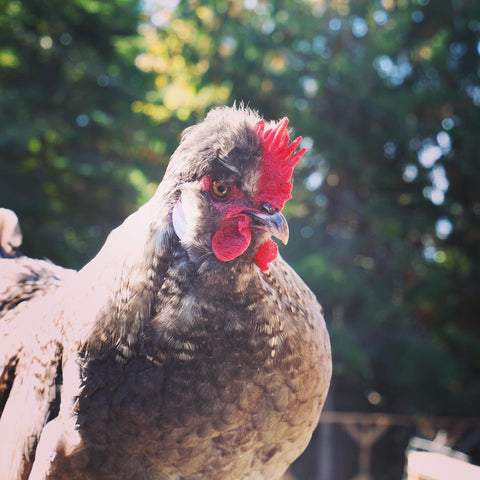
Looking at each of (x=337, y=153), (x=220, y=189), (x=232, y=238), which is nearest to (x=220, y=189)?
(x=220, y=189)

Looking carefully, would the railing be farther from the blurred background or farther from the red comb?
the red comb

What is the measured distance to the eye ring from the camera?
1772 millimetres

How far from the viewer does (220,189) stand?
5.83 feet

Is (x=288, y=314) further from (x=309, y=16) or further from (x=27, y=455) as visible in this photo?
(x=309, y=16)

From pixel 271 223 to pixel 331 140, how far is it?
8.36 meters

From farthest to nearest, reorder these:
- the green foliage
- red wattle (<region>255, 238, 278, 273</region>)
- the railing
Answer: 1. the railing
2. the green foliage
3. red wattle (<region>255, 238, 278, 273</region>)

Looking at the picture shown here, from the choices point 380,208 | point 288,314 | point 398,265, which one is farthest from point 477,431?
point 288,314

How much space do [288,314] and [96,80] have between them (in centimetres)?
863

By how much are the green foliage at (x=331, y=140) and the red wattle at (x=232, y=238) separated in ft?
22.7

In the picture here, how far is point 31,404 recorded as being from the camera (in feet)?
6.71

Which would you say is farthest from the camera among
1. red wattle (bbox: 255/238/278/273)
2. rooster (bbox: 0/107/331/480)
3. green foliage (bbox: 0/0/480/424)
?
Result: green foliage (bbox: 0/0/480/424)

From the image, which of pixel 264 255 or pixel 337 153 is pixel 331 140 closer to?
pixel 337 153

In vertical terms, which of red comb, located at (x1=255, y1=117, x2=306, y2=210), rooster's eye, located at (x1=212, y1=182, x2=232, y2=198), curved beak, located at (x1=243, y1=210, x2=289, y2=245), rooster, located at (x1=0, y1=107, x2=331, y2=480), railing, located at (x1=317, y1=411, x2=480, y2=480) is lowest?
railing, located at (x1=317, y1=411, x2=480, y2=480)

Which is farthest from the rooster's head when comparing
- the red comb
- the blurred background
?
the blurred background
